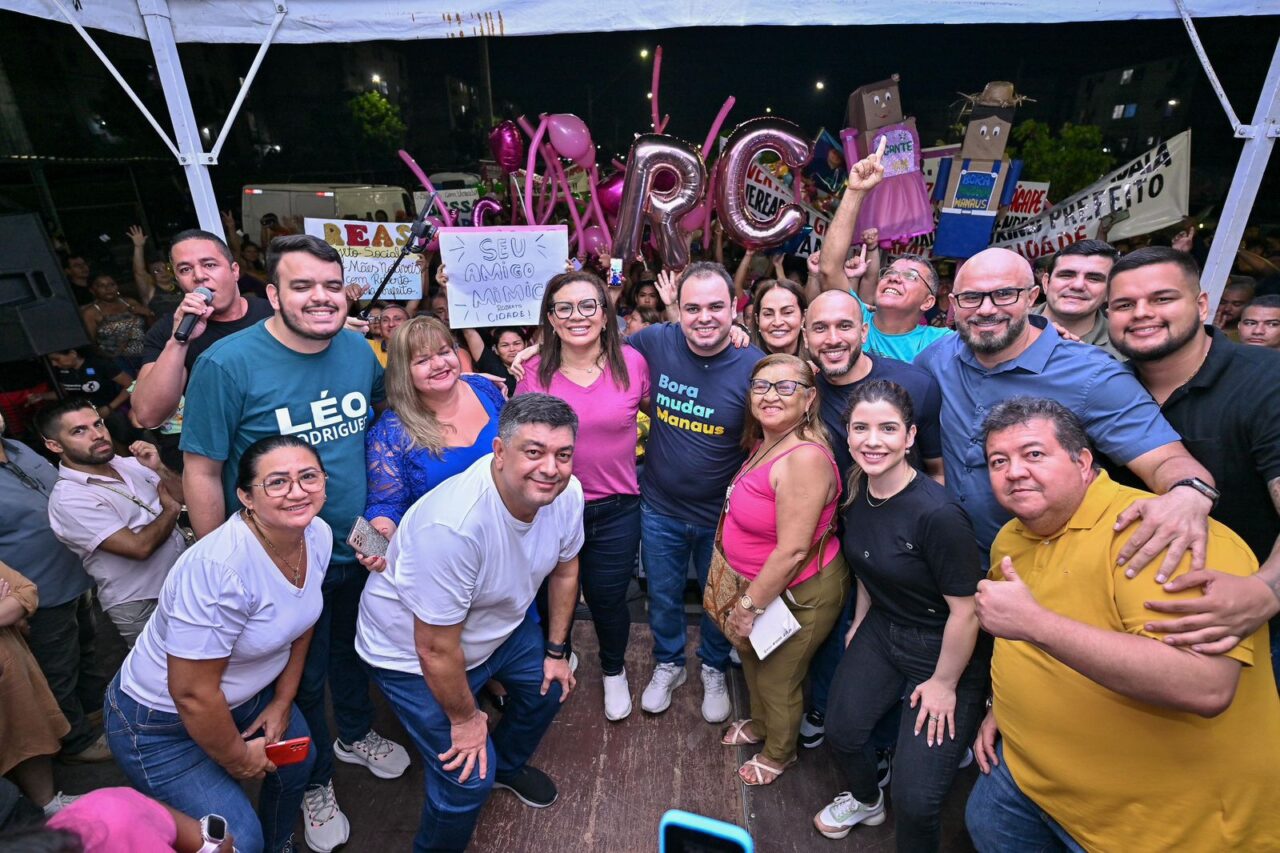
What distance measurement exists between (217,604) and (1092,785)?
2654 mm

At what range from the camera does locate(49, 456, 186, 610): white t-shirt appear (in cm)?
276

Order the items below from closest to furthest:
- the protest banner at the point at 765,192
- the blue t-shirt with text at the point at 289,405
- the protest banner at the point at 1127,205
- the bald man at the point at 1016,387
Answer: the bald man at the point at 1016,387 < the blue t-shirt with text at the point at 289,405 < the protest banner at the point at 1127,205 < the protest banner at the point at 765,192

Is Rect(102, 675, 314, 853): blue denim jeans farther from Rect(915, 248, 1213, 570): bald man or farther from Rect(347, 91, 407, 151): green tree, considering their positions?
Rect(347, 91, 407, 151): green tree

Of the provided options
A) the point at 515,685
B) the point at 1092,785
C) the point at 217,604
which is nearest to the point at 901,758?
the point at 1092,785

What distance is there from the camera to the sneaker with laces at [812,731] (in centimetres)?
313

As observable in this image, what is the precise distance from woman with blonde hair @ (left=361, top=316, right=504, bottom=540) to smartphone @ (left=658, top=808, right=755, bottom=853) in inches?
73.7

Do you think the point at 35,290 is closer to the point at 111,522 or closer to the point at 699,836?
the point at 111,522

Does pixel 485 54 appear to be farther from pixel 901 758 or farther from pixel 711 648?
pixel 901 758

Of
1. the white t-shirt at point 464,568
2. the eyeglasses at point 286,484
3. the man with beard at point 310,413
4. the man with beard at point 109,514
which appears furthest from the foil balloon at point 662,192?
the man with beard at point 109,514

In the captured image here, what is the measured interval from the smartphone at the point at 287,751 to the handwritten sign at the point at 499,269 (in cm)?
293

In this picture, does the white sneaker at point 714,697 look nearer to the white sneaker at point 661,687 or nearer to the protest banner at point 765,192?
the white sneaker at point 661,687

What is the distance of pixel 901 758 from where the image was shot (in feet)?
7.64

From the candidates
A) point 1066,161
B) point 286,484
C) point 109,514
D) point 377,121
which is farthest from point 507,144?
point 377,121

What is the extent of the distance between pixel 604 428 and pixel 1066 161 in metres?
6.94
